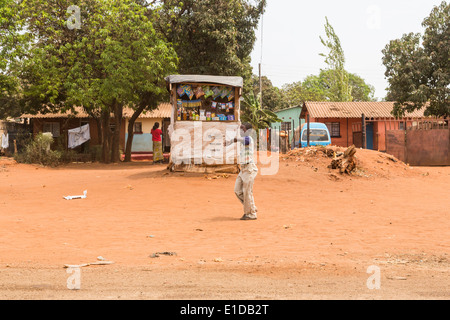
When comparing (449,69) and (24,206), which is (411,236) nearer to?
(24,206)

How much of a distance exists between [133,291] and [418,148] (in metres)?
21.3

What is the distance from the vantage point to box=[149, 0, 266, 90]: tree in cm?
2556

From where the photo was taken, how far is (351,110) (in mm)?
38156

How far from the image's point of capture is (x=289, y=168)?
17.5 metres

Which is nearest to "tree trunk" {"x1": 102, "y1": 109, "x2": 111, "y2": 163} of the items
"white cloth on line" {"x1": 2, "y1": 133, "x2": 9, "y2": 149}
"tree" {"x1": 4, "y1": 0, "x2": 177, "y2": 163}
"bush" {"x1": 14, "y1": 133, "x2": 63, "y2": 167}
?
"tree" {"x1": 4, "y1": 0, "x2": 177, "y2": 163}

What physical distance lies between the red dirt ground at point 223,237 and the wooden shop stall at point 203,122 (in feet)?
1.97

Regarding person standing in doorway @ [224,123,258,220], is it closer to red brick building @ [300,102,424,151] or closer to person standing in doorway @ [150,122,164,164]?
person standing in doorway @ [150,122,164,164]

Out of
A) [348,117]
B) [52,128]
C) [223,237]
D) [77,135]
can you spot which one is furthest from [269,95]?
[223,237]

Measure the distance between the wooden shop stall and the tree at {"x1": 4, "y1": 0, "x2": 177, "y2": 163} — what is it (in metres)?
7.56

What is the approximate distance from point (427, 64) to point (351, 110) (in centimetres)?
1065

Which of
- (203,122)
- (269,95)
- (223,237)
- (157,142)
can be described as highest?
(269,95)

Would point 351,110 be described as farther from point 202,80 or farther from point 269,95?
point 202,80

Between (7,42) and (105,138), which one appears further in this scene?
(105,138)

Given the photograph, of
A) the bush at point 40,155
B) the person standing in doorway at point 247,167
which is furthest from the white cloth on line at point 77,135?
the person standing in doorway at point 247,167
